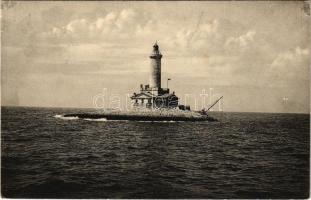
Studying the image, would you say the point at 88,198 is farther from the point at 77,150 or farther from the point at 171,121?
the point at 171,121

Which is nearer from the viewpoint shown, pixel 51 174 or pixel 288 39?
pixel 51 174

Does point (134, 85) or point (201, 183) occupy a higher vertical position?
point (134, 85)

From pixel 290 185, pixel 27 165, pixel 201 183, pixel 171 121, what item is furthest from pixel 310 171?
pixel 171 121

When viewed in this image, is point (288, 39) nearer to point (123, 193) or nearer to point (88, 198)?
point (123, 193)

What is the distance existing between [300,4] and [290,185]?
14.2 ft

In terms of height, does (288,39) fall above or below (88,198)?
above

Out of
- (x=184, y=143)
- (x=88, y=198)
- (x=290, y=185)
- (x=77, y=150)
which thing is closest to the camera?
(x=88, y=198)

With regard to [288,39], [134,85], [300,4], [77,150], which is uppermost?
[300,4]

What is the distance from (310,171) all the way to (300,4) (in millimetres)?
3994

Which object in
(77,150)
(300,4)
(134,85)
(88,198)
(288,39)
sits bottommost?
(88,198)

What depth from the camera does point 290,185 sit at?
29.0 feet

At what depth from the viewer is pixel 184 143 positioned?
14391mm

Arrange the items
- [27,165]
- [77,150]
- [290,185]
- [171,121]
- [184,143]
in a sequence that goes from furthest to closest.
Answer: [171,121] → [184,143] → [77,150] → [27,165] → [290,185]

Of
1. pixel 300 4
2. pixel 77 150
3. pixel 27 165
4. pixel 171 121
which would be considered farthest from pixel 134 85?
pixel 171 121
